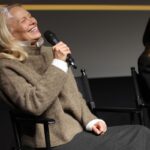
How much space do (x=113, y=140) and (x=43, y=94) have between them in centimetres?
45

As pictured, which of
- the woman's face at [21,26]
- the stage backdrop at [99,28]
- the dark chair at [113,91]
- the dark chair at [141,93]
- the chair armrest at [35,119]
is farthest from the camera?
the dark chair at [113,91]

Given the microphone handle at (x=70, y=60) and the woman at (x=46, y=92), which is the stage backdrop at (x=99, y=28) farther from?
the microphone handle at (x=70, y=60)

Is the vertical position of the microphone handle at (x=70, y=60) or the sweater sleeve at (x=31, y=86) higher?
the microphone handle at (x=70, y=60)

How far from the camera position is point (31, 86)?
232cm

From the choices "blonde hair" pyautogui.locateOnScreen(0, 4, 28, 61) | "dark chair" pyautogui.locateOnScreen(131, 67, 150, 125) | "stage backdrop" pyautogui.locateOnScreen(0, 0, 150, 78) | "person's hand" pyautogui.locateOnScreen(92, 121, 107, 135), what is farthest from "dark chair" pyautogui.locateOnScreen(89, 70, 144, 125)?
"blonde hair" pyautogui.locateOnScreen(0, 4, 28, 61)

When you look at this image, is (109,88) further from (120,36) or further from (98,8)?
(98,8)

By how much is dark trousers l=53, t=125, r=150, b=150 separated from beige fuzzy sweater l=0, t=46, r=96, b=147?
0.05 meters

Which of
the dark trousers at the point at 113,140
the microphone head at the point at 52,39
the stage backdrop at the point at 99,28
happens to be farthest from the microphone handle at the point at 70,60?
the stage backdrop at the point at 99,28

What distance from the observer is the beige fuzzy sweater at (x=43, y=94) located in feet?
7.47

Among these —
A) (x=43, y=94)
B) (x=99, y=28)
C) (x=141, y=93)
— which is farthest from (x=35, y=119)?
(x=99, y=28)

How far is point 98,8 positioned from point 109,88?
813mm

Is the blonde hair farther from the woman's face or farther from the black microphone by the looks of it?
the black microphone

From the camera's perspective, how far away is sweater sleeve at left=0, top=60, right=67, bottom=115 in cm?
227

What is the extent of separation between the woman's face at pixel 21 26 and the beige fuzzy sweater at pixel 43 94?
0.07m
